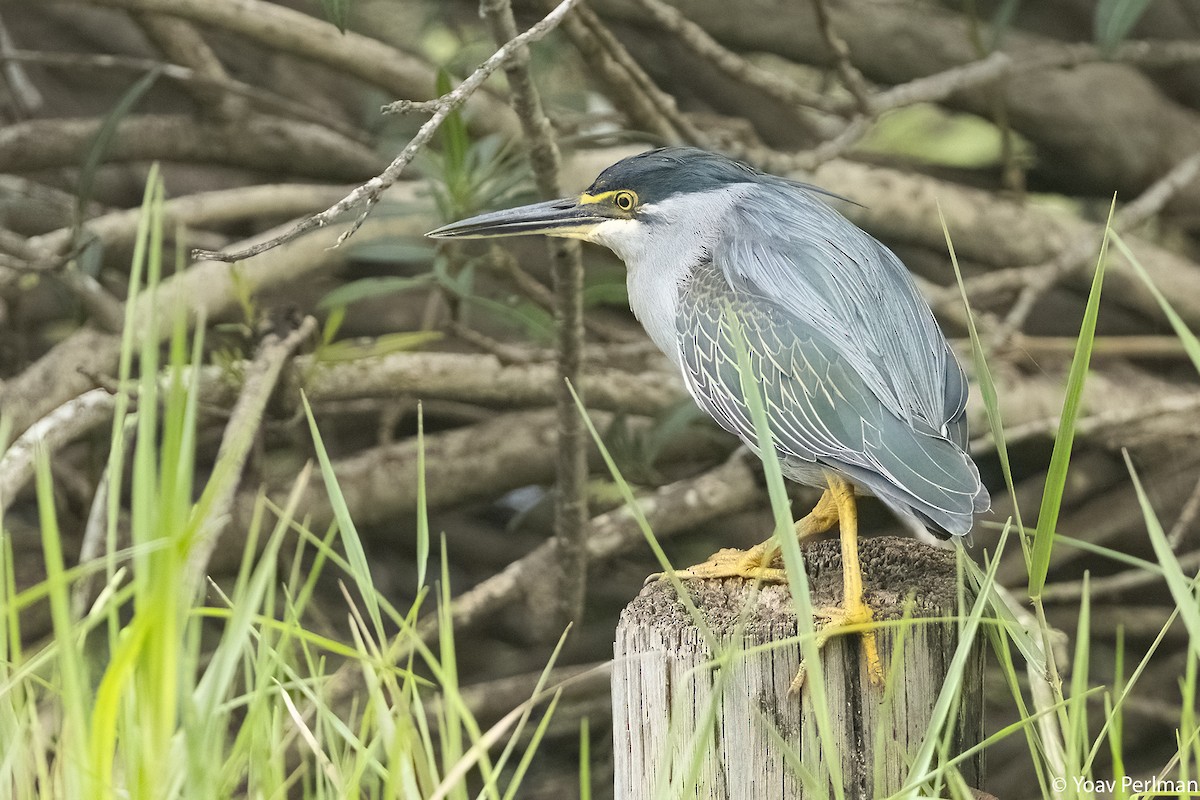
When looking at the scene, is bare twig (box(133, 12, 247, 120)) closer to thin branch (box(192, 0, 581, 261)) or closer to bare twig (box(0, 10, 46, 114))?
bare twig (box(0, 10, 46, 114))

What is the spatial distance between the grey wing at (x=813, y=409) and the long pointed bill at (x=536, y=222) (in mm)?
173

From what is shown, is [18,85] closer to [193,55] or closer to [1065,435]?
[193,55]

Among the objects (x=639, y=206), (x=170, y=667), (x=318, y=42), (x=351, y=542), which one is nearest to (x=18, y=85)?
(x=318, y=42)

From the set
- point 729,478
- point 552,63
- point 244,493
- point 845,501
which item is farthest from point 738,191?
point 244,493

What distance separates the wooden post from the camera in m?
1.07

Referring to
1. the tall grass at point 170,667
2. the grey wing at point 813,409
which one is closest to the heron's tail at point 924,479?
the grey wing at point 813,409

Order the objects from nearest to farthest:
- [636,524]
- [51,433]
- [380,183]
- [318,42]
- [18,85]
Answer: [380,183] < [51,433] < [636,524] < [318,42] < [18,85]

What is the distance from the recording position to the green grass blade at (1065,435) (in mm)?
851

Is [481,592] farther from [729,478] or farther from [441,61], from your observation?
[441,61]

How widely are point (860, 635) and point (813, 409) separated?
10.0 inches

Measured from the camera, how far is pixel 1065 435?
2.86 ft

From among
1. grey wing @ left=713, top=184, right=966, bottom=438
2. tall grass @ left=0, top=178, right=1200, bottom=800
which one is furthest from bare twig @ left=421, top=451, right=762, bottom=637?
tall grass @ left=0, top=178, right=1200, bottom=800

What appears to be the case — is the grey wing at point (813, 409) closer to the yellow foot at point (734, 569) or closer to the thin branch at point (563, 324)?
the yellow foot at point (734, 569)

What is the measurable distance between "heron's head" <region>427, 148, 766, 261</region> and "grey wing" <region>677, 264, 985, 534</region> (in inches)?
4.0
